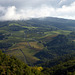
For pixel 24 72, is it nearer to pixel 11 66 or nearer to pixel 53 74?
pixel 11 66

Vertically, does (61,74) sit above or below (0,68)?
below

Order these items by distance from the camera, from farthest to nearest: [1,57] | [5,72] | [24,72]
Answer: [1,57], [24,72], [5,72]

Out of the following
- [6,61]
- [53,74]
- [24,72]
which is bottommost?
[53,74]

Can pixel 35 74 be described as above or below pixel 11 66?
below

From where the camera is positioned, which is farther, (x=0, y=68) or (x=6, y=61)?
(x=6, y=61)

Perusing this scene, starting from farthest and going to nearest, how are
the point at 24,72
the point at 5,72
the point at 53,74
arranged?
the point at 53,74 → the point at 24,72 → the point at 5,72

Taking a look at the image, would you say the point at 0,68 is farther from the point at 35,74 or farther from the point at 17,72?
the point at 35,74

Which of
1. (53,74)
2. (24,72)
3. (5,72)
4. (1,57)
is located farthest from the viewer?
(1,57)

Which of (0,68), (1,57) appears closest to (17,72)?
(0,68)

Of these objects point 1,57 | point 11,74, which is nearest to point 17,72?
point 11,74
